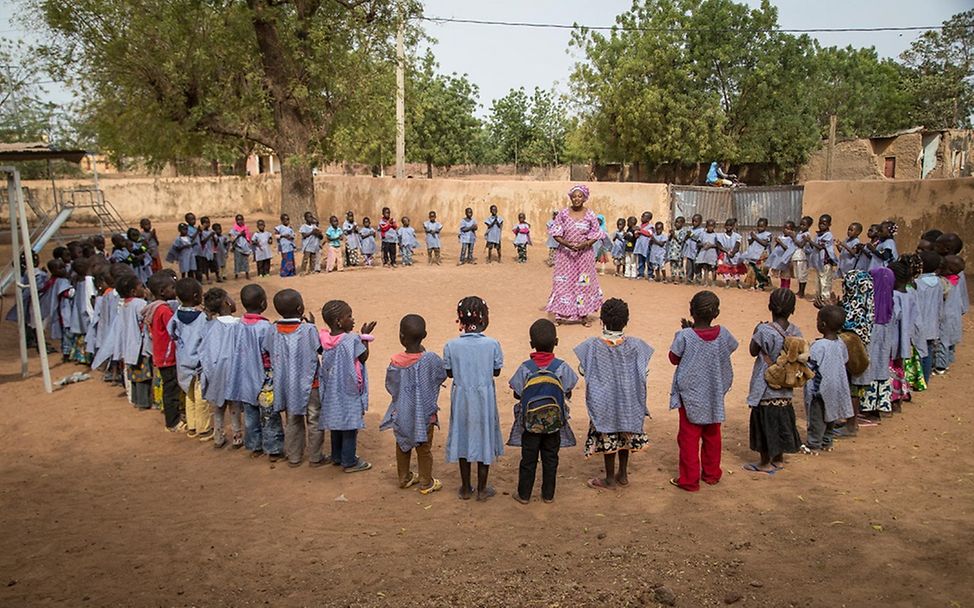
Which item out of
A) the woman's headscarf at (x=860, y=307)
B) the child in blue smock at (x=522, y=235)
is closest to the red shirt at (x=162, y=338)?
the woman's headscarf at (x=860, y=307)

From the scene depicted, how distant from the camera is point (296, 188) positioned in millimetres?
18500

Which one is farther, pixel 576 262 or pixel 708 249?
pixel 708 249

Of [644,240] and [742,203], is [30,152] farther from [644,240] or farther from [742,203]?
[742,203]

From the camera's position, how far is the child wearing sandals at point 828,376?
5.61m

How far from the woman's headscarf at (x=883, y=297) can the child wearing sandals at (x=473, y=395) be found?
368 cm

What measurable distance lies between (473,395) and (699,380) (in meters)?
1.48

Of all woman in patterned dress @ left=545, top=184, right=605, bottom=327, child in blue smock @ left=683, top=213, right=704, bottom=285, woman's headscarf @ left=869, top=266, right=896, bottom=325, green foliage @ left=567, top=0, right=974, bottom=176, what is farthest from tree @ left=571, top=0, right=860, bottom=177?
woman's headscarf @ left=869, top=266, right=896, bottom=325

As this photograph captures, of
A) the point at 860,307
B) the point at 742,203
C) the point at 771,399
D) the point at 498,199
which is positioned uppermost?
the point at 498,199

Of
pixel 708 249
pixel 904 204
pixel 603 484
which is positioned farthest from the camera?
pixel 904 204

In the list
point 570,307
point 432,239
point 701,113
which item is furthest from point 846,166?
point 570,307

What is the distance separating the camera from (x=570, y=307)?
1031 centimetres

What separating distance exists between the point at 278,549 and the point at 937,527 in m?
3.69

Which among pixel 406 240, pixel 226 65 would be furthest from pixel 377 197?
pixel 406 240

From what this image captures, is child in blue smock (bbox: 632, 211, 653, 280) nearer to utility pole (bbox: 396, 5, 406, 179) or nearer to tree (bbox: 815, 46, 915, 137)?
utility pole (bbox: 396, 5, 406, 179)
